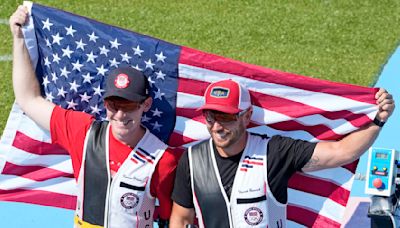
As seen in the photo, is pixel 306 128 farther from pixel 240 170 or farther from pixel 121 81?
pixel 121 81

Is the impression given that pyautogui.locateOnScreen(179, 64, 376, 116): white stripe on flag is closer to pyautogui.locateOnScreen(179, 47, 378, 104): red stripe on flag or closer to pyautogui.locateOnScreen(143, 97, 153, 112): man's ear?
pyautogui.locateOnScreen(179, 47, 378, 104): red stripe on flag

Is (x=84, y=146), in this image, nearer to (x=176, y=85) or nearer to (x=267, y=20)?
(x=176, y=85)

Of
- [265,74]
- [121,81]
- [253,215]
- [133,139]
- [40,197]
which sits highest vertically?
[265,74]

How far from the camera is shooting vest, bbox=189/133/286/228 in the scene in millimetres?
6852

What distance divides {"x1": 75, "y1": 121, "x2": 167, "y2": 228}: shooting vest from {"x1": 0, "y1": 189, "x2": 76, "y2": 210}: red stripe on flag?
82 cm

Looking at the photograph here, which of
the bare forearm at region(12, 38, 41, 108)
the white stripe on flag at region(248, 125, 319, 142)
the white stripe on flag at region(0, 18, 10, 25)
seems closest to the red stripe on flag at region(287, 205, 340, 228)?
the white stripe on flag at region(248, 125, 319, 142)

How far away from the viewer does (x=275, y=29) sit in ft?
43.9

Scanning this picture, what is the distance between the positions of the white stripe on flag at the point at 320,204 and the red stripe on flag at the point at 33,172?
196cm

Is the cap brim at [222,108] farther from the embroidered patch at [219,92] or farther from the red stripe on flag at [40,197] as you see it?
the red stripe on flag at [40,197]

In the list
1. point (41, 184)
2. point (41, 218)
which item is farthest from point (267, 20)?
point (41, 184)

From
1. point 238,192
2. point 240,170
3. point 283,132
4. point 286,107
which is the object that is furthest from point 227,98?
point 283,132

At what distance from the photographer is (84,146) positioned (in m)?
7.21

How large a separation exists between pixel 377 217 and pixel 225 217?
1434 millimetres

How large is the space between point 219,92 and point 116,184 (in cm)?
110
